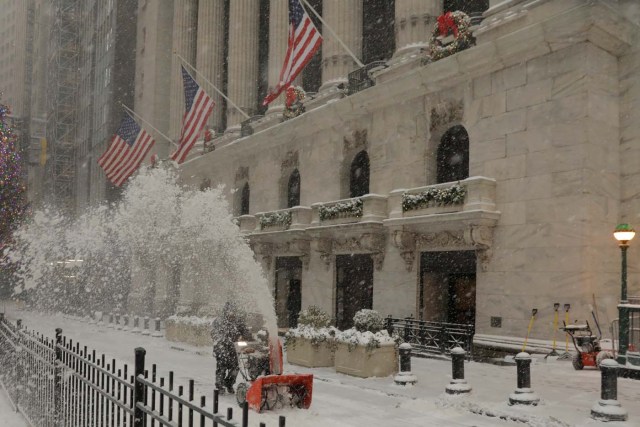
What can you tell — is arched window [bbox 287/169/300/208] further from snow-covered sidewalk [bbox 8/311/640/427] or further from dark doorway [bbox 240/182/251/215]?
snow-covered sidewalk [bbox 8/311/640/427]

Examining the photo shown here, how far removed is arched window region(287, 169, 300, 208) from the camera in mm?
30487

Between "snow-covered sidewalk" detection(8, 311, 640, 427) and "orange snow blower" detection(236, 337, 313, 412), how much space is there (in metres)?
0.20

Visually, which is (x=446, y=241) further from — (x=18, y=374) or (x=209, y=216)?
(x=209, y=216)

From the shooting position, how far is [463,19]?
826 inches

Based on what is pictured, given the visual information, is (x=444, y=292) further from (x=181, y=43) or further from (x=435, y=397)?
(x=181, y=43)

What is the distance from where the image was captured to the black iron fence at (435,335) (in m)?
17.6

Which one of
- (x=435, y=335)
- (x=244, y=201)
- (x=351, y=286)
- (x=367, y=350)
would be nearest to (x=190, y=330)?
(x=351, y=286)

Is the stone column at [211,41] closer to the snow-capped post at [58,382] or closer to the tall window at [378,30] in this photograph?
the tall window at [378,30]

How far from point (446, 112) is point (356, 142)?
518 centimetres

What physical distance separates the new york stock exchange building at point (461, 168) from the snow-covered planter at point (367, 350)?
492cm

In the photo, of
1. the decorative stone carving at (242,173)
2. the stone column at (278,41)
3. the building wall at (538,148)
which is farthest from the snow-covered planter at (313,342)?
the decorative stone carving at (242,173)

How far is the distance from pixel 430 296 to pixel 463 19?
9512 mm

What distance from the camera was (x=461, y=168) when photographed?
21.5 m

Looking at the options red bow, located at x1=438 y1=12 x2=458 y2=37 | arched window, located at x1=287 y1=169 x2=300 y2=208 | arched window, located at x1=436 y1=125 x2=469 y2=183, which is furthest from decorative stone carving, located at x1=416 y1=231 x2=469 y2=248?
arched window, located at x1=287 y1=169 x2=300 y2=208
